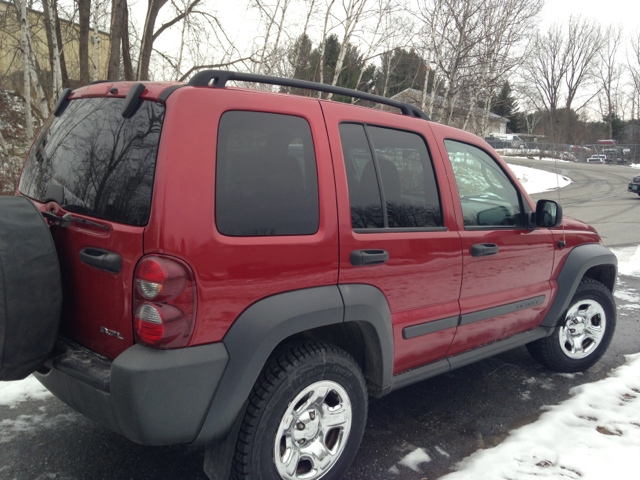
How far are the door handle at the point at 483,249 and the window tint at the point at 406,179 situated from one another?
0.29 m

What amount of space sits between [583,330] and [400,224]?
2.30 meters

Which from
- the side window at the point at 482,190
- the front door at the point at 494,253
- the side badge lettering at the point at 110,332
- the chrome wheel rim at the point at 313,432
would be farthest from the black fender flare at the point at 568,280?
the side badge lettering at the point at 110,332

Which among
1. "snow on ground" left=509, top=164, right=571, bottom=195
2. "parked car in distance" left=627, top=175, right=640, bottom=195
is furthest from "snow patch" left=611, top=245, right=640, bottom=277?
"snow on ground" left=509, top=164, right=571, bottom=195

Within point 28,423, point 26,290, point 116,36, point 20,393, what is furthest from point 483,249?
point 116,36

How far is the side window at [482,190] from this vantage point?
10.2 ft

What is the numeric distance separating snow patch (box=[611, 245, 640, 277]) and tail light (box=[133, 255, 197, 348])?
24.1 ft

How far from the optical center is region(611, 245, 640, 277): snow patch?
741 cm

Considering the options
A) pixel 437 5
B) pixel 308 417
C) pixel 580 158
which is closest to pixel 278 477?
pixel 308 417

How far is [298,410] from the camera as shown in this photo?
225 cm

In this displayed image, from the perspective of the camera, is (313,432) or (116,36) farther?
(116,36)

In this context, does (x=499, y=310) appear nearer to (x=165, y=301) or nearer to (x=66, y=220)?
(x=165, y=301)

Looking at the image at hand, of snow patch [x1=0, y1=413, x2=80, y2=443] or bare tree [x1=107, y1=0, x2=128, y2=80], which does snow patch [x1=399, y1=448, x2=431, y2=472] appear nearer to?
snow patch [x1=0, y1=413, x2=80, y2=443]

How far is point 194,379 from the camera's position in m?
1.90

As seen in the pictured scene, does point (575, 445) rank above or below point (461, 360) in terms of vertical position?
below
